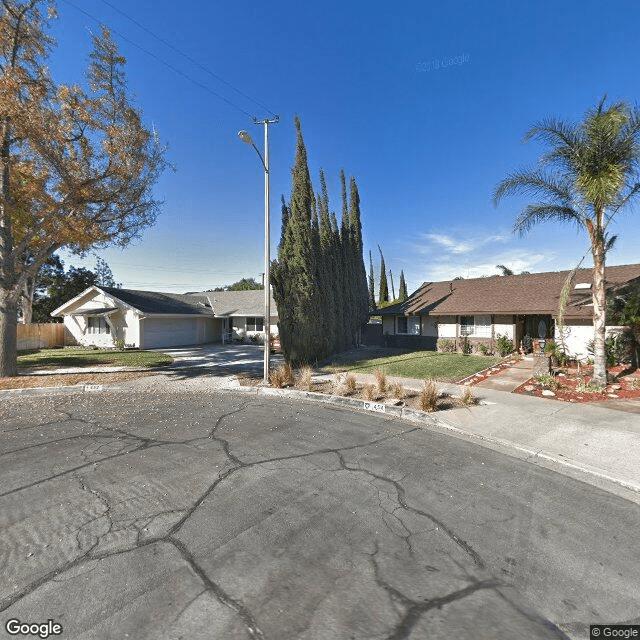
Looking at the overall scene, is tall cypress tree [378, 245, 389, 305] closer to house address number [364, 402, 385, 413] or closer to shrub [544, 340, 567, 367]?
shrub [544, 340, 567, 367]

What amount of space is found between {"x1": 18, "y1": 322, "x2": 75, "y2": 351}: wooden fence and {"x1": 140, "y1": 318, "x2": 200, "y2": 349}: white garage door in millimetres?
7936

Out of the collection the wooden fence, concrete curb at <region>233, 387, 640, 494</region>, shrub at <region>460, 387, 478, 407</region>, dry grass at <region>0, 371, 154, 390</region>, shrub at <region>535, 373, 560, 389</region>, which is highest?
the wooden fence

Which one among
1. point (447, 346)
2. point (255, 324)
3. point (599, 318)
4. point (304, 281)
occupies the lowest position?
point (447, 346)

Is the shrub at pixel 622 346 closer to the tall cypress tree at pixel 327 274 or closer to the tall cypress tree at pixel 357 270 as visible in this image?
the tall cypress tree at pixel 327 274

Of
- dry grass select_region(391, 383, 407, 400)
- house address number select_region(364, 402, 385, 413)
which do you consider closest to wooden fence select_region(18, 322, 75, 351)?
house address number select_region(364, 402, 385, 413)

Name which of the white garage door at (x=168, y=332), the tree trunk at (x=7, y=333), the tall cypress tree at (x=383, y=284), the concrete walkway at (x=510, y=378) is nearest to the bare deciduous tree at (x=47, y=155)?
the tree trunk at (x=7, y=333)

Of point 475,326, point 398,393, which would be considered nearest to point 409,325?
point 475,326

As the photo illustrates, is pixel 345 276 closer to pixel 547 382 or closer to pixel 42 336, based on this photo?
pixel 547 382

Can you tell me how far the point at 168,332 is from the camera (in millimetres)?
26125

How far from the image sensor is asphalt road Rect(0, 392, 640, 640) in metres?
2.59

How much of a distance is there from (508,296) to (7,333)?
78.2 ft

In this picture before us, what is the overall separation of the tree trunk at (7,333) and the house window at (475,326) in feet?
70.4

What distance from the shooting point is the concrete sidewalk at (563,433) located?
520 cm

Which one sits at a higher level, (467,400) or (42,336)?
(42,336)
